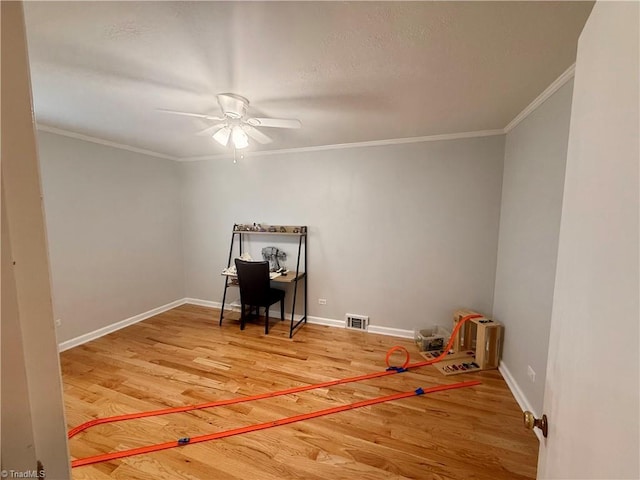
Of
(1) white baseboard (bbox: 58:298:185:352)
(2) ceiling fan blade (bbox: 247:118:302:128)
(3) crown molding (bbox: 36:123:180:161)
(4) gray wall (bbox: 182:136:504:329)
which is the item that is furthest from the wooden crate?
(3) crown molding (bbox: 36:123:180:161)

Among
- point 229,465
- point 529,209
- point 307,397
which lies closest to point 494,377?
point 529,209

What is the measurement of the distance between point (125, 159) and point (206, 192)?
104 centimetres

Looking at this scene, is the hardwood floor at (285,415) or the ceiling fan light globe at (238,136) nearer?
the hardwood floor at (285,415)

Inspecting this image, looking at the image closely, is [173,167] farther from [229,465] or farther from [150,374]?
[229,465]

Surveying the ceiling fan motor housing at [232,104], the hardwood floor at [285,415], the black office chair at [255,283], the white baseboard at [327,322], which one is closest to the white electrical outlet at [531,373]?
the hardwood floor at [285,415]

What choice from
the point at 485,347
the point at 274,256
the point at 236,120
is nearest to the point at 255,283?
the point at 274,256

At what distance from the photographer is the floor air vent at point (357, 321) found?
331 cm

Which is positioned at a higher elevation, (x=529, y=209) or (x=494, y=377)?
(x=529, y=209)

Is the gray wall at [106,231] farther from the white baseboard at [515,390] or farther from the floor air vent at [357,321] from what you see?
the white baseboard at [515,390]

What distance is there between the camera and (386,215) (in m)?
3.12

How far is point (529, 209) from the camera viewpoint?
2064 mm

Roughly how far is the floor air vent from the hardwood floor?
1.04 feet

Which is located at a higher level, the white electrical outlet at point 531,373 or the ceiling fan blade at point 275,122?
the ceiling fan blade at point 275,122

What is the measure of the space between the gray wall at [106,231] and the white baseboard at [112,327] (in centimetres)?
A: 5
